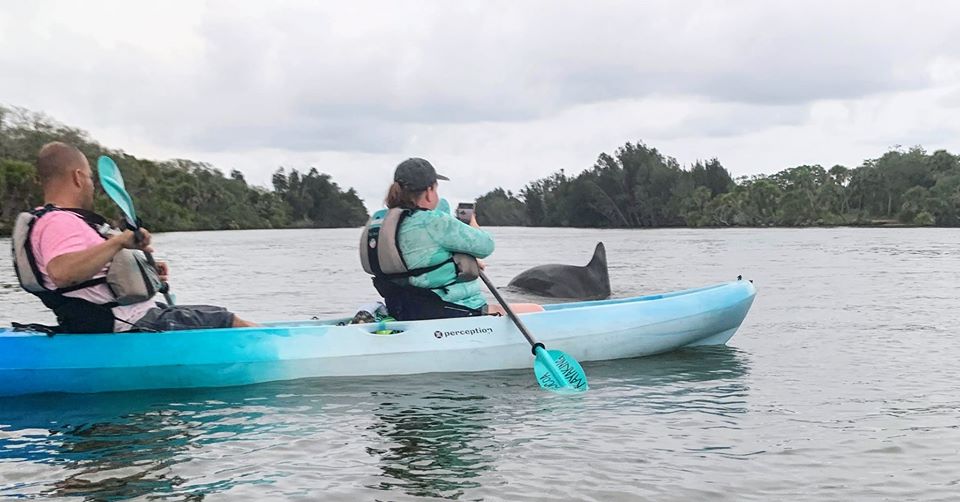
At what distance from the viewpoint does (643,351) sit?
27.6 ft

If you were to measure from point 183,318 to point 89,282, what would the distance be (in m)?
0.86

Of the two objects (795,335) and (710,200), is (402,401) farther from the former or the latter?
(710,200)

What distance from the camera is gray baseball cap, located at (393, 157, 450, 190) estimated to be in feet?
23.2

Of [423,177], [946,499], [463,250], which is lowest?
[946,499]

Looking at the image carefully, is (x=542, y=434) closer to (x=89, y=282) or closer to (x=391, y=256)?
(x=391, y=256)

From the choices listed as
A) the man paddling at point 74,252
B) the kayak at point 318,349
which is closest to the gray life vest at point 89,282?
the man paddling at point 74,252

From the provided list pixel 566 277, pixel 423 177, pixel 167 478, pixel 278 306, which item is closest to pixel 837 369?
pixel 423 177

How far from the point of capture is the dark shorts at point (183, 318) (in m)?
Answer: 6.73

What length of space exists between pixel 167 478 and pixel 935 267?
20304mm

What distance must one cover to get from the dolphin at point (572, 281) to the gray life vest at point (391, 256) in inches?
276

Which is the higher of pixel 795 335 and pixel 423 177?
pixel 423 177

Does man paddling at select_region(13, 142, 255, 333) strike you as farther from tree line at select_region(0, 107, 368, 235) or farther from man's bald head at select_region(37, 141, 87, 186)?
tree line at select_region(0, 107, 368, 235)

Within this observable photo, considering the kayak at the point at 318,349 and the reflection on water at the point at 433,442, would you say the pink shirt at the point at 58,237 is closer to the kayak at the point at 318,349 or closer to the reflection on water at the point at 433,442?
the kayak at the point at 318,349

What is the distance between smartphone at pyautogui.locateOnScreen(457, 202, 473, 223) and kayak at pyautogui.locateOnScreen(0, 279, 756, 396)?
85cm
